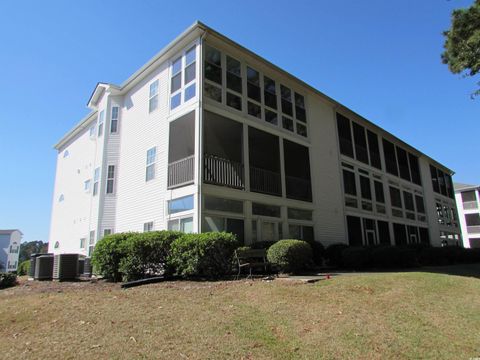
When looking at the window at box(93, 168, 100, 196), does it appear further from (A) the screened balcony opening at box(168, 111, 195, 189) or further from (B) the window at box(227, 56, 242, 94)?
(B) the window at box(227, 56, 242, 94)

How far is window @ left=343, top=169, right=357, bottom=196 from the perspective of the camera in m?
23.2

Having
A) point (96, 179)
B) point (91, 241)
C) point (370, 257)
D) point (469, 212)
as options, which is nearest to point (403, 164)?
point (370, 257)

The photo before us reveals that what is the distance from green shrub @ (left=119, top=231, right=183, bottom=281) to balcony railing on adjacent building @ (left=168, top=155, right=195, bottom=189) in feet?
9.85

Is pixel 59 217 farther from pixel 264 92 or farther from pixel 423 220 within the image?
pixel 423 220

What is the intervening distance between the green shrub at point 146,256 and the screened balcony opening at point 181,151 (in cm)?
301

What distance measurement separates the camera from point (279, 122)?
1906 cm

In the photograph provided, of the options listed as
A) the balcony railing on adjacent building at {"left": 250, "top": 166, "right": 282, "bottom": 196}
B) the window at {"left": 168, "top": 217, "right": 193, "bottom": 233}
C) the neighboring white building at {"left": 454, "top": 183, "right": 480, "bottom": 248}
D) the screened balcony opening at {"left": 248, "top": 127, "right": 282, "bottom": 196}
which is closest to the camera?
the window at {"left": 168, "top": 217, "right": 193, "bottom": 233}

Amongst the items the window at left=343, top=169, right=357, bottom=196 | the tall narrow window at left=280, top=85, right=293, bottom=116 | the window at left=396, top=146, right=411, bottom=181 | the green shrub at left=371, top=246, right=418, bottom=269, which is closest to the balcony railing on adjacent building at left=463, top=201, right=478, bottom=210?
the window at left=396, top=146, right=411, bottom=181

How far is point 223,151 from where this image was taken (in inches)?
706

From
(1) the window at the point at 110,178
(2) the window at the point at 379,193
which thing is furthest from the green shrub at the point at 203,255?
(2) the window at the point at 379,193

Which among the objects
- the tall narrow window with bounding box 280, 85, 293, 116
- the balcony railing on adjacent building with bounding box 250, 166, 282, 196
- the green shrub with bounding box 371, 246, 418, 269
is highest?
the tall narrow window with bounding box 280, 85, 293, 116

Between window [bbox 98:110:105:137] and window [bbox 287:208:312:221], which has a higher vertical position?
window [bbox 98:110:105:137]

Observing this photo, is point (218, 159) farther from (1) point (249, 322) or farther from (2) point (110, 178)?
(1) point (249, 322)

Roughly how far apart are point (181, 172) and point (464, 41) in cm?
1366
